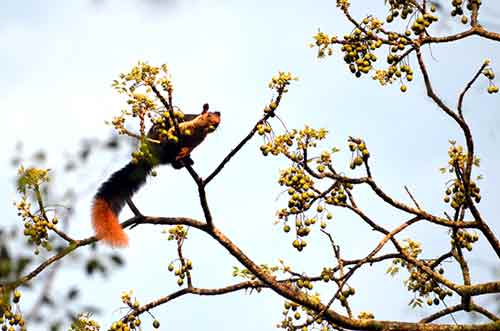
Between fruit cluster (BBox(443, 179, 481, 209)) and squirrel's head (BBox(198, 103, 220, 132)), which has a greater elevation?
squirrel's head (BBox(198, 103, 220, 132))

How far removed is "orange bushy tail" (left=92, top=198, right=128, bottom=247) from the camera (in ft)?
26.9

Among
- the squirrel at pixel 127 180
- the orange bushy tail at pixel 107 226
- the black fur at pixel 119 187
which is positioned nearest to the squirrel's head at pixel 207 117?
the squirrel at pixel 127 180

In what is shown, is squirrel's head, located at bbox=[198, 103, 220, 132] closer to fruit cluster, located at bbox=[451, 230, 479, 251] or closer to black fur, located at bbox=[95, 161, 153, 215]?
black fur, located at bbox=[95, 161, 153, 215]

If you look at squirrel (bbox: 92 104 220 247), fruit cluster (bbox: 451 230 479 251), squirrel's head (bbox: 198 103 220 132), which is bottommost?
fruit cluster (bbox: 451 230 479 251)

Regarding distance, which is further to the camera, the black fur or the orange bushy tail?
the black fur

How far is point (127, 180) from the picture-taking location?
9.42 metres

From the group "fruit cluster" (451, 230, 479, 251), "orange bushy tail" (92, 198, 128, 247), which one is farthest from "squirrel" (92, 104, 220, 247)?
"fruit cluster" (451, 230, 479, 251)

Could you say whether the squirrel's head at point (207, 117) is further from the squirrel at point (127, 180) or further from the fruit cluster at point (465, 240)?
the fruit cluster at point (465, 240)

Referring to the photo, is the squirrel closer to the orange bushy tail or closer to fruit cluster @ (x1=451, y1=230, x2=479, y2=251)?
the orange bushy tail

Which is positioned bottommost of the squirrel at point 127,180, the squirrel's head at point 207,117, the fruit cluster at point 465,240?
the fruit cluster at point 465,240

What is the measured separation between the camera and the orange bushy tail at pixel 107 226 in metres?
8.20

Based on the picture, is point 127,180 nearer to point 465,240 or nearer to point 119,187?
point 119,187

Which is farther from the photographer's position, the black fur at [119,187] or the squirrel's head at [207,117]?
the squirrel's head at [207,117]

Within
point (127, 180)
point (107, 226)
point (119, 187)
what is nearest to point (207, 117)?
point (127, 180)
